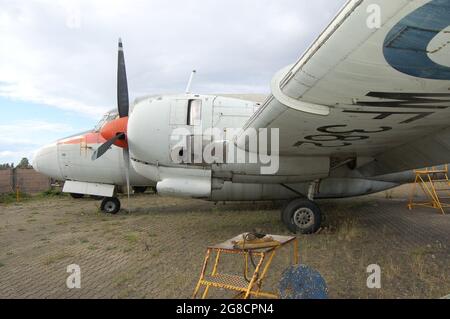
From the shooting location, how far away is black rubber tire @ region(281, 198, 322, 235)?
7.63m

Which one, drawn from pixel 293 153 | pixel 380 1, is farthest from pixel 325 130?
pixel 380 1

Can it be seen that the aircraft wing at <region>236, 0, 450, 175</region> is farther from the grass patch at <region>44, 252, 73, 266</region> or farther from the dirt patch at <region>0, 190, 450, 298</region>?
the grass patch at <region>44, 252, 73, 266</region>

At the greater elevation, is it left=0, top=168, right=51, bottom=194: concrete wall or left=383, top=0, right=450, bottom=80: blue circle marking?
left=383, top=0, right=450, bottom=80: blue circle marking

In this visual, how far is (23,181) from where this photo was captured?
72.3 feet

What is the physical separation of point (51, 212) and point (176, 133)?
7.41 meters

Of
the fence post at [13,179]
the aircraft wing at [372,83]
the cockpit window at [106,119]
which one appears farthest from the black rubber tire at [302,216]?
the fence post at [13,179]

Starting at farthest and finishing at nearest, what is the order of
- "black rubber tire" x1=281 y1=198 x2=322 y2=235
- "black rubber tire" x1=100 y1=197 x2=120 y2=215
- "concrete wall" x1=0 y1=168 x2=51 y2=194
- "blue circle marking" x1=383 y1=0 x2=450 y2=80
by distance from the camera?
"concrete wall" x1=0 y1=168 x2=51 y2=194, "black rubber tire" x1=100 y1=197 x2=120 y2=215, "black rubber tire" x1=281 y1=198 x2=322 y2=235, "blue circle marking" x1=383 y1=0 x2=450 y2=80

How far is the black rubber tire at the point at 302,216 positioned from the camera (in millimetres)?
7629

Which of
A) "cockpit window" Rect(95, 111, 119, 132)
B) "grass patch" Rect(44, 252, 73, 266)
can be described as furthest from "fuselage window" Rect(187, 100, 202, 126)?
"cockpit window" Rect(95, 111, 119, 132)

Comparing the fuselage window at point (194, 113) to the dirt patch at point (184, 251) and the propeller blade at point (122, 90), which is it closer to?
the propeller blade at point (122, 90)

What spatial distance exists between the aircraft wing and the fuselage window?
226cm

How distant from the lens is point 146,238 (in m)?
7.57

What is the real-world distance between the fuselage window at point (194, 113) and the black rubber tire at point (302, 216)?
2.74m
